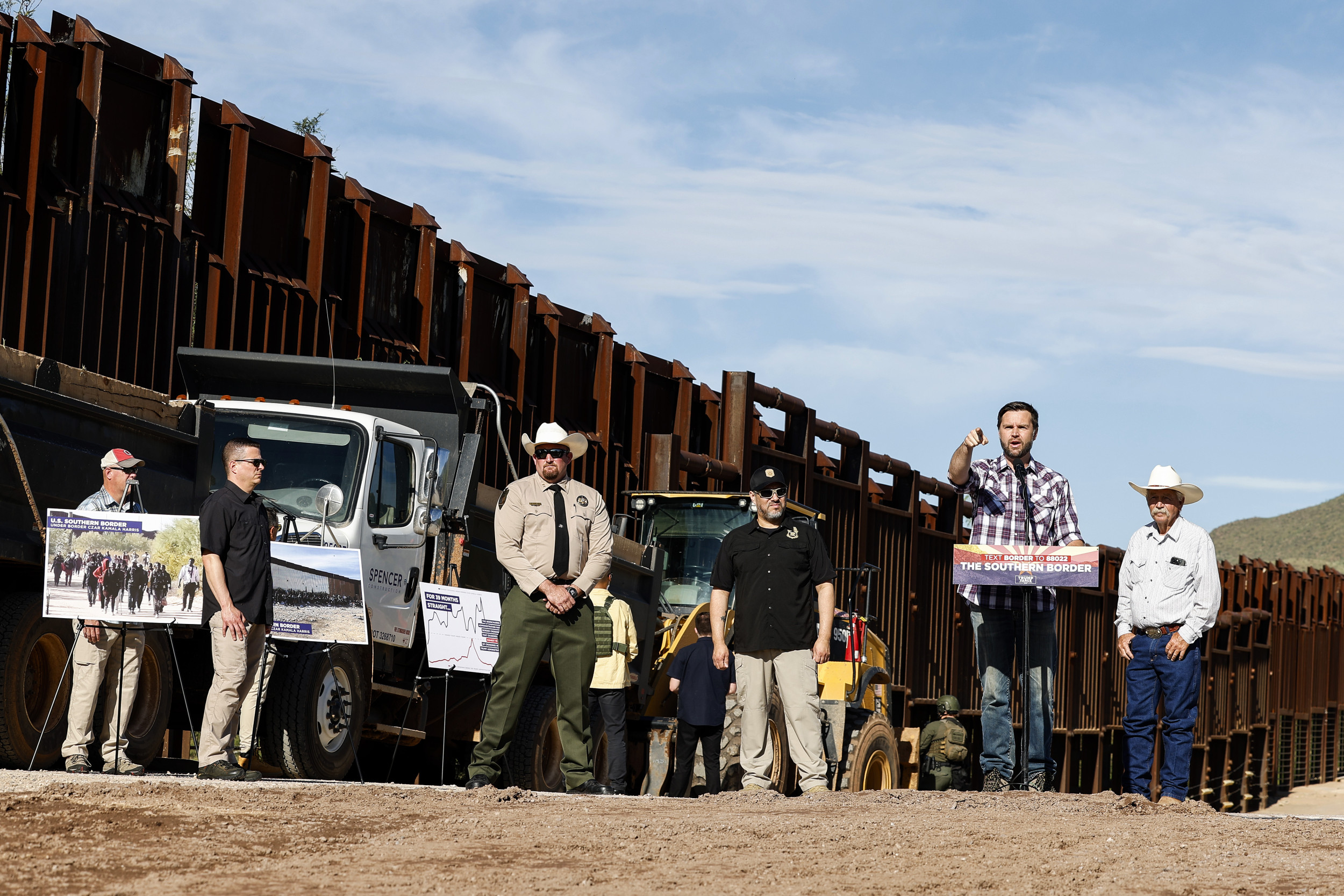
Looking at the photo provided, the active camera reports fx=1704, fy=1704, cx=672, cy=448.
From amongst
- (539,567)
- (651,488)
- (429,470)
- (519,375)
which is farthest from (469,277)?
(539,567)

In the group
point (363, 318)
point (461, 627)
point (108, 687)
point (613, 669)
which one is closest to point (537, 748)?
point (613, 669)

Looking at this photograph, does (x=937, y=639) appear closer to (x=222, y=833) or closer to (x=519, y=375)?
(x=519, y=375)

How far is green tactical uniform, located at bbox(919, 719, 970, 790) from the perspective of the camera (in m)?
15.2

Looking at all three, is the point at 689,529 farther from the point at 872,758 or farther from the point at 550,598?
the point at 550,598

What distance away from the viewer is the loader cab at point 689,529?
13.9 meters

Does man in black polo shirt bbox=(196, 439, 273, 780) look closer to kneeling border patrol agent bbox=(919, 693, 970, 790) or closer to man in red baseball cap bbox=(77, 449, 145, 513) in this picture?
man in red baseball cap bbox=(77, 449, 145, 513)

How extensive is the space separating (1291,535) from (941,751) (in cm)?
12152

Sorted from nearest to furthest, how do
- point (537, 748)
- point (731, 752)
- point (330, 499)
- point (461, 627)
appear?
point (330, 499)
point (461, 627)
point (537, 748)
point (731, 752)

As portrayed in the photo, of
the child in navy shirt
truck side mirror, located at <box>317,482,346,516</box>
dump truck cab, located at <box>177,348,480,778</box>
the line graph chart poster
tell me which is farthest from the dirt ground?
the child in navy shirt

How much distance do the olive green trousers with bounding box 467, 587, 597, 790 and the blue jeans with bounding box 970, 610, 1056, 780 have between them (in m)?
2.18

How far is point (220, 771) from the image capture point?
8352 millimetres

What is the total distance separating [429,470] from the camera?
34.1 ft

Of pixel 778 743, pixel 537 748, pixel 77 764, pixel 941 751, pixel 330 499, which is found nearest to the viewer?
pixel 77 764

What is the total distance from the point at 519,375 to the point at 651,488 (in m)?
1.91
